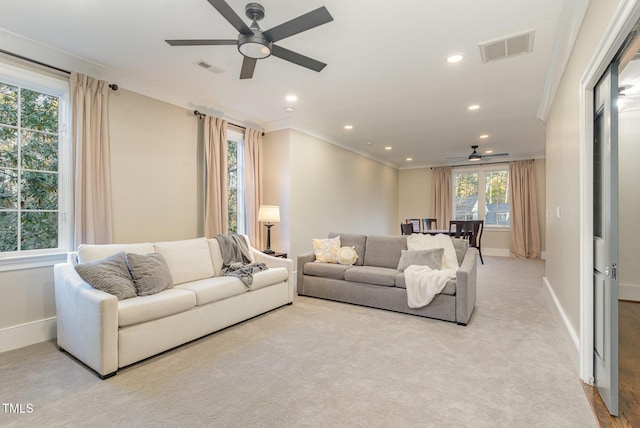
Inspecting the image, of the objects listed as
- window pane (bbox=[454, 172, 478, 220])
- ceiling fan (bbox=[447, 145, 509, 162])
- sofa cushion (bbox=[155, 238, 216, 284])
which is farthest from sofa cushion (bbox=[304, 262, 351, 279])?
window pane (bbox=[454, 172, 478, 220])

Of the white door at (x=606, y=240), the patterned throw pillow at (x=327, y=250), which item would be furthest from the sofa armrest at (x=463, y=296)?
the patterned throw pillow at (x=327, y=250)

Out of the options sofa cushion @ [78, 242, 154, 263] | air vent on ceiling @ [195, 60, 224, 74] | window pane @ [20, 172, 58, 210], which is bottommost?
sofa cushion @ [78, 242, 154, 263]

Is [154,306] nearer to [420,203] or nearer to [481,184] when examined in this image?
[420,203]

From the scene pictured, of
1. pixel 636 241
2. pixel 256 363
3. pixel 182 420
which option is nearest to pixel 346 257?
pixel 256 363

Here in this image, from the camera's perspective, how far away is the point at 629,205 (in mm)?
4219

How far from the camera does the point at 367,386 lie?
2.13 m

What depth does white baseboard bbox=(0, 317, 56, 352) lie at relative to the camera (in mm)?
2752

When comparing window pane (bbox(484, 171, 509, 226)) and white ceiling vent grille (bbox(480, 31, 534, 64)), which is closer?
white ceiling vent grille (bbox(480, 31, 534, 64))

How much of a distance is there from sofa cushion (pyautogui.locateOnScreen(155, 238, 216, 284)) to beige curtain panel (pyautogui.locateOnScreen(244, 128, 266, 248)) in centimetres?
142

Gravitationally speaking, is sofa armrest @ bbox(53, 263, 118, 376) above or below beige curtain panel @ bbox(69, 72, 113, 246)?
below

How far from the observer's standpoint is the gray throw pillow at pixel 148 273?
2811mm

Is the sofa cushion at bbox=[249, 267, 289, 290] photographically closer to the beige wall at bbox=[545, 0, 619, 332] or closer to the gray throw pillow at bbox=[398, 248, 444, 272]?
the gray throw pillow at bbox=[398, 248, 444, 272]

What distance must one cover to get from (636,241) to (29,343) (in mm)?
7043

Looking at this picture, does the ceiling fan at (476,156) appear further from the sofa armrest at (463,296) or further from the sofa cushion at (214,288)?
the sofa cushion at (214,288)
